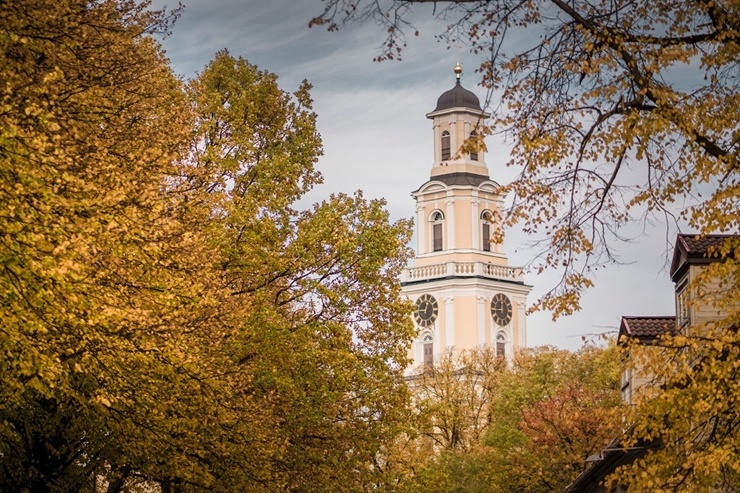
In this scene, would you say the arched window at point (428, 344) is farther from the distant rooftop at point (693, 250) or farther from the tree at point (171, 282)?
the distant rooftop at point (693, 250)

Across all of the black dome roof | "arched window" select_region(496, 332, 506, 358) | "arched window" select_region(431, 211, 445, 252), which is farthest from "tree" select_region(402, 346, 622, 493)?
the black dome roof

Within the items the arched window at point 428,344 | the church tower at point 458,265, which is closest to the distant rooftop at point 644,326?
the church tower at point 458,265

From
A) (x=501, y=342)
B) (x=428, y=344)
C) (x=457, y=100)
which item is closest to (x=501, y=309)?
(x=501, y=342)

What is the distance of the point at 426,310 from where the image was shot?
130 meters

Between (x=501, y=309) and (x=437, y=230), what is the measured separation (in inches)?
373

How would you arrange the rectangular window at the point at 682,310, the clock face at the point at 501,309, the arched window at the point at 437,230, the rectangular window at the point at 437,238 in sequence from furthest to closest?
the rectangular window at the point at 437,238 → the arched window at the point at 437,230 → the clock face at the point at 501,309 → the rectangular window at the point at 682,310

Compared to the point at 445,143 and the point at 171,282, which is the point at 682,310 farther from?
the point at 445,143

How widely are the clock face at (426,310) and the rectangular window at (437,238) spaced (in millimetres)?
4520

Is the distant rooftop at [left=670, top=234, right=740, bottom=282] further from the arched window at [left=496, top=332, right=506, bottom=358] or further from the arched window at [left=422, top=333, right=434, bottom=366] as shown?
the arched window at [left=496, top=332, right=506, bottom=358]

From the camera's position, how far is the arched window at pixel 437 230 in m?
131

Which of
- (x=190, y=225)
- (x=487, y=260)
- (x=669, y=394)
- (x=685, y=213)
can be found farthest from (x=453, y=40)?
(x=487, y=260)

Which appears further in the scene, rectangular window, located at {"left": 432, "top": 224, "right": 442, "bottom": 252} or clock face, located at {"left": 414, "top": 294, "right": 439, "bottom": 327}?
rectangular window, located at {"left": 432, "top": 224, "right": 442, "bottom": 252}

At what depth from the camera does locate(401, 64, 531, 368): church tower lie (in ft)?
423

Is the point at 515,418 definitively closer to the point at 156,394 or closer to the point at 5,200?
the point at 156,394
